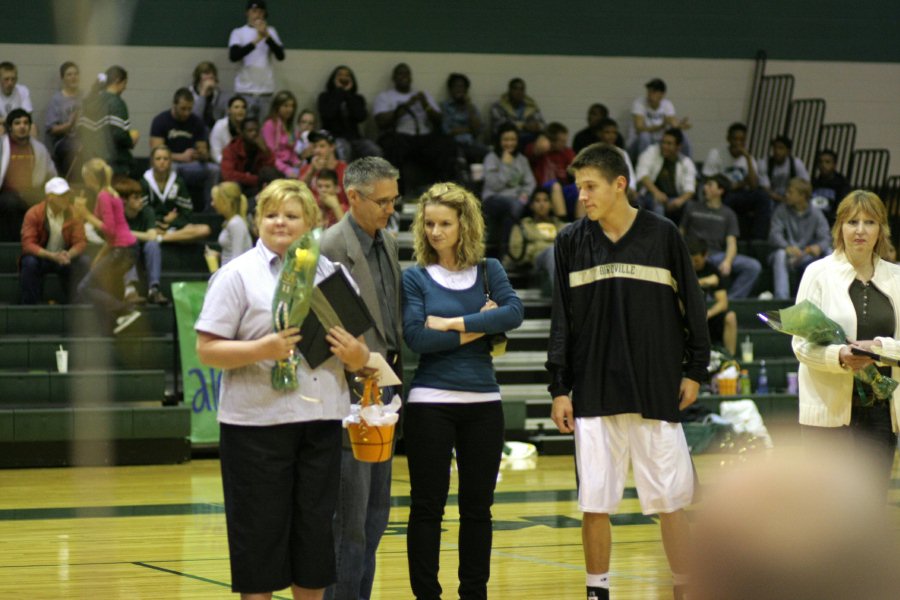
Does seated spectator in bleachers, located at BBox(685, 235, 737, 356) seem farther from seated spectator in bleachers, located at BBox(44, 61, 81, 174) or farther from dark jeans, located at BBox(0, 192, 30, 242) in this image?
dark jeans, located at BBox(0, 192, 30, 242)

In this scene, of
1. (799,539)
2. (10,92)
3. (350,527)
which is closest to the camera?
(799,539)

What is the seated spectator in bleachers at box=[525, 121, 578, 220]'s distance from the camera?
1288cm

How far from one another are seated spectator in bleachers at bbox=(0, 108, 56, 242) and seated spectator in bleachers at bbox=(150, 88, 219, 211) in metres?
1.24

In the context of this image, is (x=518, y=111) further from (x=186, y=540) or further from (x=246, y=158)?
(x=186, y=540)

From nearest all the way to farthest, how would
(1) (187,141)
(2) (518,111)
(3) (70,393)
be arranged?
(3) (70,393), (1) (187,141), (2) (518,111)

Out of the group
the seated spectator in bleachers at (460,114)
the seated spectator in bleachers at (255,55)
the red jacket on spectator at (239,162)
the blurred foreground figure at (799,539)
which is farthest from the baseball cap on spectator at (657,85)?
the blurred foreground figure at (799,539)

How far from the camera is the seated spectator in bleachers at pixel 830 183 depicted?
13977mm

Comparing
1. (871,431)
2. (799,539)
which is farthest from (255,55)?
(799,539)

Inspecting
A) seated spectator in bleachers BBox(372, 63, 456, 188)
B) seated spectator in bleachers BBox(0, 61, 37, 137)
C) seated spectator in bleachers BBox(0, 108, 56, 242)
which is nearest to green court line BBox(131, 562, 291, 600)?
seated spectator in bleachers BBox(0, 108, 56, 242)

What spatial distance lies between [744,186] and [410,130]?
377 centimetres

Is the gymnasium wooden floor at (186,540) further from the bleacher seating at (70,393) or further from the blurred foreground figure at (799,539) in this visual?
the blurred foreground figure at (799,539)

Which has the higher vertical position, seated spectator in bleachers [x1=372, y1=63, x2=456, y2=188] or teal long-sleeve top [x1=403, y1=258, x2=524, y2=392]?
seated spectator in bleachers [x1=372, y1=63, x2=456, y2=188]

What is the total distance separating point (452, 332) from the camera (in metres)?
4.34

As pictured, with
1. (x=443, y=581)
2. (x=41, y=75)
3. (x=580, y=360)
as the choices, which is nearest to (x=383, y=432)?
(x=580, y=360)
